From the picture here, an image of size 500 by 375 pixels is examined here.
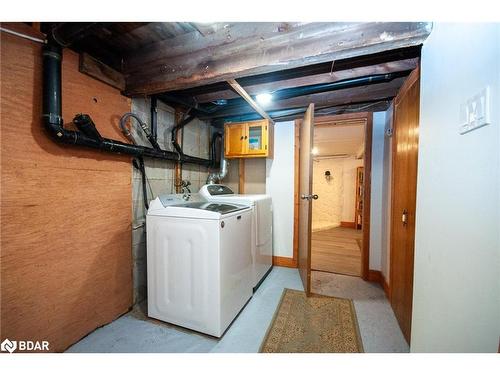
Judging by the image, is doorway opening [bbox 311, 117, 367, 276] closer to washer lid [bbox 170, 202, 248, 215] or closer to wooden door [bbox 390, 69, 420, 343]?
wooden door [bbox 390, 69, 420, 343]

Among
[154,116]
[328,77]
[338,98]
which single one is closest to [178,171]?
[154,116]

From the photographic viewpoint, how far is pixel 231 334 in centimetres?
150

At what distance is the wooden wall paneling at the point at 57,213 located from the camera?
44.2 inches

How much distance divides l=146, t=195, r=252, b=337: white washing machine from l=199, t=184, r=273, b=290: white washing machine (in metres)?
0.37

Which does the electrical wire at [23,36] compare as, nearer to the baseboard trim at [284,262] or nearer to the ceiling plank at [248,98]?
the ceiling plank at [248,98]

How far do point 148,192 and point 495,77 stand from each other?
2.37m

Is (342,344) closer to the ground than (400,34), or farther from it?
closer to the ground

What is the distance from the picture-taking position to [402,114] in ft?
5.45

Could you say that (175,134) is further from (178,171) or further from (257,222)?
(257,222)

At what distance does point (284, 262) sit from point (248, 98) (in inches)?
90.0

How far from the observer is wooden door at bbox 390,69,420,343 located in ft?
4.49

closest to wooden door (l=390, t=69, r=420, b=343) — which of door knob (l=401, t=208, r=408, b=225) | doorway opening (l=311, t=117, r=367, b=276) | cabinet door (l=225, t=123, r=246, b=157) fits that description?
door knob (l=401, t=208, r=408, b=225)

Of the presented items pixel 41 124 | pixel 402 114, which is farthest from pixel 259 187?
pixel 41 124
